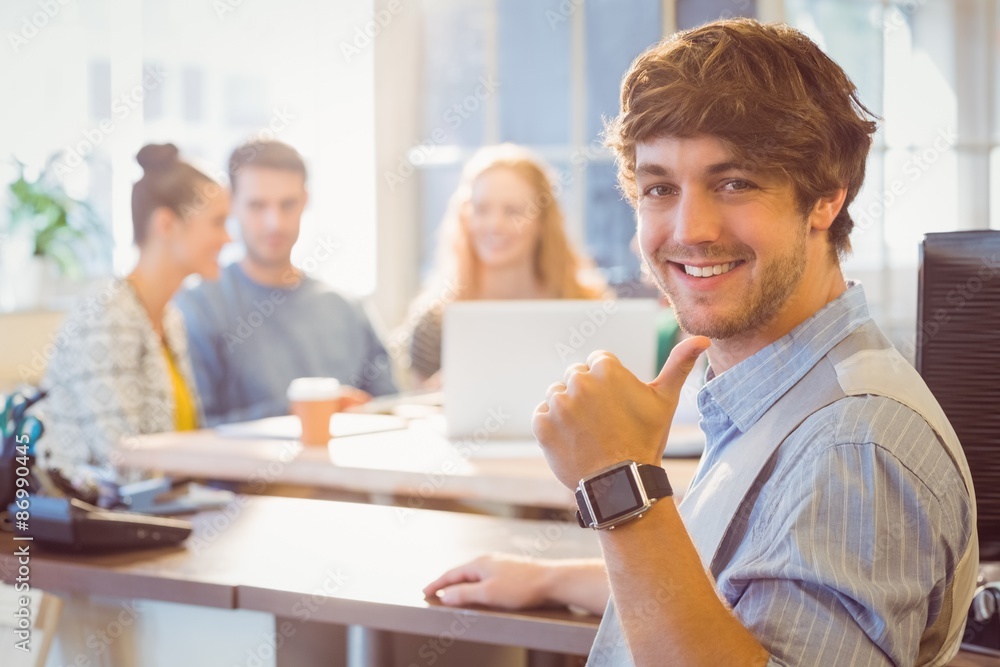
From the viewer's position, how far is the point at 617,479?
37.6 inches

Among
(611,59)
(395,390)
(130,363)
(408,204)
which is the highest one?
(611,59)

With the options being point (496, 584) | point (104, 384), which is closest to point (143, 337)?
point (104, 384)

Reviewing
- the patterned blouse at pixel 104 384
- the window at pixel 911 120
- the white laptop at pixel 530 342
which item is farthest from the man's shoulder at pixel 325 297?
the window at pixel 911 120

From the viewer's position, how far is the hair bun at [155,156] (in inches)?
117

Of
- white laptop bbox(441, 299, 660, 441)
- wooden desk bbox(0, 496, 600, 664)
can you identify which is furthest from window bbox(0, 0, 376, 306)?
wooden desk bbox(0, 496, 600, 664)

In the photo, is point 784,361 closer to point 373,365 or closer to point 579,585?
point 579,585

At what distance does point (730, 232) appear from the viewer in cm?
105

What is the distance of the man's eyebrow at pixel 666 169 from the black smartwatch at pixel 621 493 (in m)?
0.31

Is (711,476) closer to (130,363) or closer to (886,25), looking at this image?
(130,363)

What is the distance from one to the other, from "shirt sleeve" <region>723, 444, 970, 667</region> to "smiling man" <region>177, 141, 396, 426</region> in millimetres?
2665

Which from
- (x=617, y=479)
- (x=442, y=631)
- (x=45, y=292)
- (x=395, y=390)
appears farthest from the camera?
(x=395, y=390)

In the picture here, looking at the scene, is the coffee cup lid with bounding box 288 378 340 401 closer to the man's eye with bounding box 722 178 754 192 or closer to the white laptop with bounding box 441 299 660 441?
the white laptop with bounding box 441 299 660 441

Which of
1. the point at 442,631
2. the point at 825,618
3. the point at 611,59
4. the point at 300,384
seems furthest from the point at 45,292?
the point at 825,618

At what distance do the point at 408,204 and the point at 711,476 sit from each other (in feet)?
11.7
